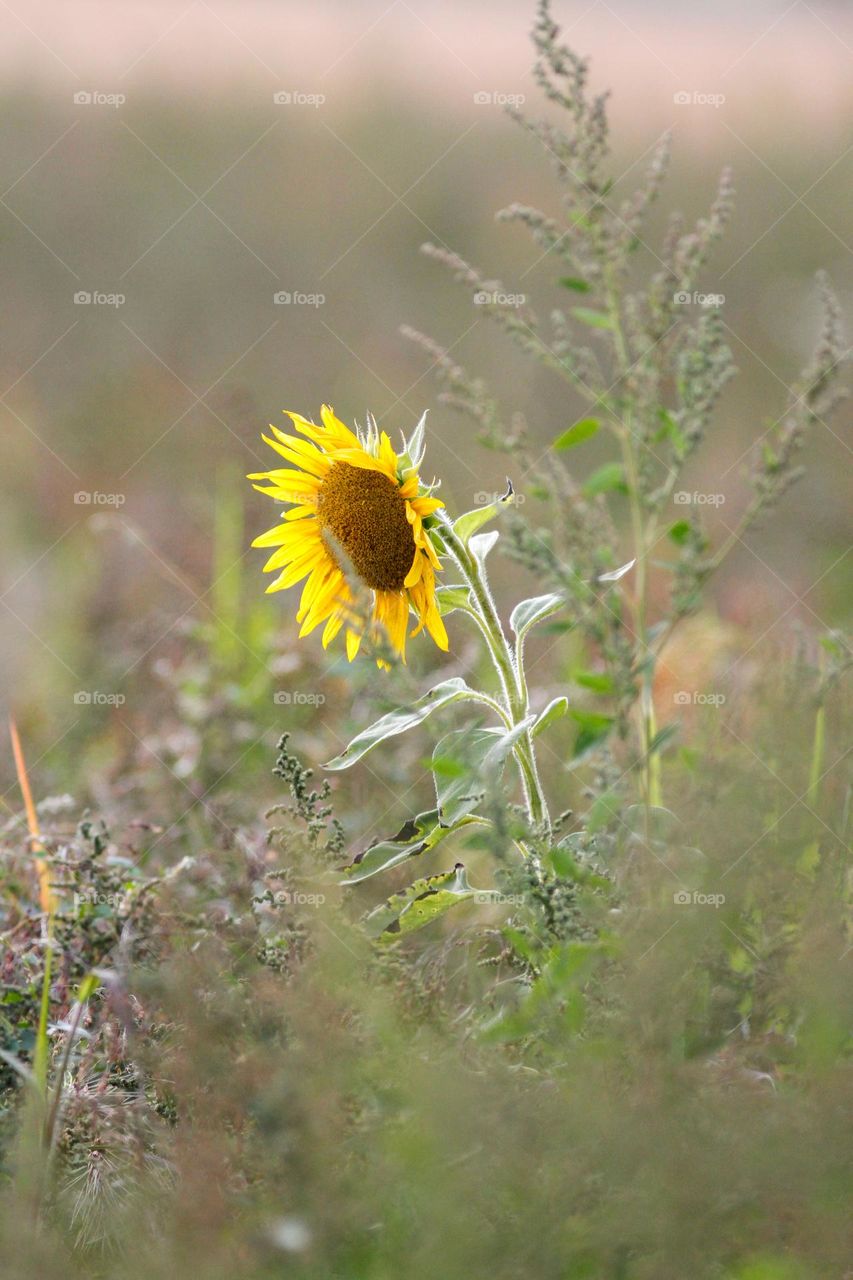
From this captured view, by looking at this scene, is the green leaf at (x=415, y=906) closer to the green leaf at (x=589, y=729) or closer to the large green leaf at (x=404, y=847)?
the large green leaf at (x=404, y=847)

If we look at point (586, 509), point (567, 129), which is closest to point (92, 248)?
point (567, 129)

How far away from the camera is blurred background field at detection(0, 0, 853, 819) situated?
3.67 m

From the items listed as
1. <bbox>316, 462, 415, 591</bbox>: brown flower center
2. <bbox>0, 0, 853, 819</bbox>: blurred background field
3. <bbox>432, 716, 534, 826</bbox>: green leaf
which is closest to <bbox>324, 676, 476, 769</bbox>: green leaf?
<bbox>432, 716, 534, 826</bbox>: green leaf

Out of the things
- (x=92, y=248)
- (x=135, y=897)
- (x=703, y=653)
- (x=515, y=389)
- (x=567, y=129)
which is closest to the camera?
(x=135, y=897)

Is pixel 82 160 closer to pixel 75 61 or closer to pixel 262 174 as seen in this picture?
pixel 75 61

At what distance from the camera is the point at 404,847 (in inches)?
58.5

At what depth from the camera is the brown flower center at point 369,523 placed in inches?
60.7

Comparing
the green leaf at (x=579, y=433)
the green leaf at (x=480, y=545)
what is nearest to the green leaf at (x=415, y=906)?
the green leaf at (x=480, y=545)

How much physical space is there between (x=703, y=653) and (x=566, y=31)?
540 centimetres

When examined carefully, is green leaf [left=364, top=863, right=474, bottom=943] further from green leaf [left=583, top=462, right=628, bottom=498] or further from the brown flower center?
green leaf [left=583, top=462, right=628, bottom=498]

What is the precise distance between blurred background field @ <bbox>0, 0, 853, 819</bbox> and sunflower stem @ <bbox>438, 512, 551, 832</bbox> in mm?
1468

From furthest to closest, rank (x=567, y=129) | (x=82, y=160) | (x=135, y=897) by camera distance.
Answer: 1. (x=82, y=160)
2. (x=567, y=129)
3. (x=135, y=897)

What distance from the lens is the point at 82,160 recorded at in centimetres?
711

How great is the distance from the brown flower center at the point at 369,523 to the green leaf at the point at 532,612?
0.55 feet
